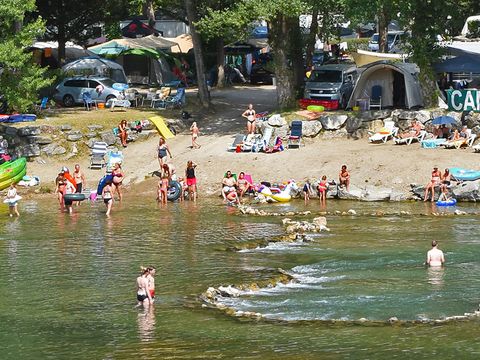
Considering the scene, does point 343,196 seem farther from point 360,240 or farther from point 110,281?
point 110,281

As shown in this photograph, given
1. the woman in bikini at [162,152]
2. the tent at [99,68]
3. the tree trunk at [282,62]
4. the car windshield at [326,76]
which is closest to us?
the woman in bikini at [162,152]

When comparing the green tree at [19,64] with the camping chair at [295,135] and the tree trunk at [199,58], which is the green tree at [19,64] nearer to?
the tree trunk at [199,58]

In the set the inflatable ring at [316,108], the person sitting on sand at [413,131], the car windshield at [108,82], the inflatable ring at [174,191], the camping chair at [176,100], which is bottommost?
the inflatable ring at [174,191]

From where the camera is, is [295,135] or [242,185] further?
[295,135]

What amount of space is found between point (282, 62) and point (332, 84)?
2.72m

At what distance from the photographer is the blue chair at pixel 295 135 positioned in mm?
44969

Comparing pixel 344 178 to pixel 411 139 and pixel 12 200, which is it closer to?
pixel 411 139

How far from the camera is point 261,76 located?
65688 mm

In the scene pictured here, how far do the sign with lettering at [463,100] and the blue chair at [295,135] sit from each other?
630cm

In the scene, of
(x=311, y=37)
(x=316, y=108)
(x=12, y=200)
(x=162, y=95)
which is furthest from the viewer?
(x=311, y=37)

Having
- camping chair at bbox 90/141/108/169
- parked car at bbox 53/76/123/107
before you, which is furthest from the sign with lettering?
parked car at bbox 53/76/123/107

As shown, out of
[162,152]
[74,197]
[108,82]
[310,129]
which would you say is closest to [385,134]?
[310,129]

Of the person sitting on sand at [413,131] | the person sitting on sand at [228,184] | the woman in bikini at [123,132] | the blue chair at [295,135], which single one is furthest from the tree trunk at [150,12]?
the person sitting on sand at [228,184]

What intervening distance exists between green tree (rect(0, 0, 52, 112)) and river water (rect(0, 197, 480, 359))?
10514mm
